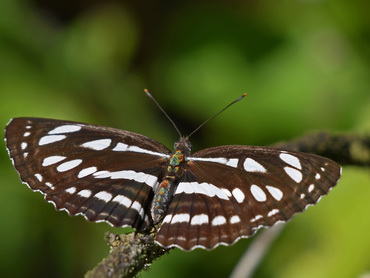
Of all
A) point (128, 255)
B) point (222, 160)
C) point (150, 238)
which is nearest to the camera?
point (128, 255)

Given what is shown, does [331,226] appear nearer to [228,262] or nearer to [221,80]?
[228,262]

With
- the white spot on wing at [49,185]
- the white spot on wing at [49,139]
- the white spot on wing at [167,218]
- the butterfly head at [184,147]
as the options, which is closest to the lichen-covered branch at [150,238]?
the white spot on wing at [167,218]

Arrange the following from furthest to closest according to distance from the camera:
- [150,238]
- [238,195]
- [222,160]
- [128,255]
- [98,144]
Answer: [98,144]
[222,160]
[238,195]
[150,238]
[128,255]

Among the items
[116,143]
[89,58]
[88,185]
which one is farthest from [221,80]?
[88,185]

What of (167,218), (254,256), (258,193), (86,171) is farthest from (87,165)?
(254,256)

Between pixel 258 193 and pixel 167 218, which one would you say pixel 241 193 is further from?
pixel 167 218

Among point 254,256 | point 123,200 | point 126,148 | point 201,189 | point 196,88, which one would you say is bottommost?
point 254,256

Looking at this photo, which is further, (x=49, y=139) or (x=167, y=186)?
(x=49, y=139)
